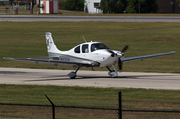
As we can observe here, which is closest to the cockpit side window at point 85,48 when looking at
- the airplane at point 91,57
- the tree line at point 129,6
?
the airplane at point 91,57

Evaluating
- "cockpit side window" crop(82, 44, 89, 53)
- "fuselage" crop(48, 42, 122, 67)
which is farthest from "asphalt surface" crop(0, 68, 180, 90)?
"cockpit side window" crop(82, 44, 89, 53)

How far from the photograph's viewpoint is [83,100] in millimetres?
15242

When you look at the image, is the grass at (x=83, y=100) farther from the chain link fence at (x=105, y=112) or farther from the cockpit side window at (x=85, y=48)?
the cockpit side window at (x=85, y=48)

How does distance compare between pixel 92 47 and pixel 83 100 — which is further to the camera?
pixel 92 47

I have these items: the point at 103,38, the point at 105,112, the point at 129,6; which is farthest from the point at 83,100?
the point at 129,6

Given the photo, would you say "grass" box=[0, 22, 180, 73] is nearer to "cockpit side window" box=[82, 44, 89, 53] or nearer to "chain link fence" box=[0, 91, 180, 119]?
"cockpit side window" box=[82, 44, 89, 53]

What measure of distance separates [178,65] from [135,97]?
16166 millimetres

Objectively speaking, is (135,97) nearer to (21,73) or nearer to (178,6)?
(21,73)

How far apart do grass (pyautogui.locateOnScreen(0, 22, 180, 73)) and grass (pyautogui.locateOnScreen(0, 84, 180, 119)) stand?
11.0 metres

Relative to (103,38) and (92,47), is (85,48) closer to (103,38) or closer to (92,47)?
(92,47)

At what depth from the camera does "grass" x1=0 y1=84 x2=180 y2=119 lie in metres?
13.0

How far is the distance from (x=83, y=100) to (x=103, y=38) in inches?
1511

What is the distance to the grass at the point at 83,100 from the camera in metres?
13.0

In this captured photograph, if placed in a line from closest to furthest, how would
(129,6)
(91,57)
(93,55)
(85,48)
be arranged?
(93,55)
(91,57)
(85,48)
(129,6)
